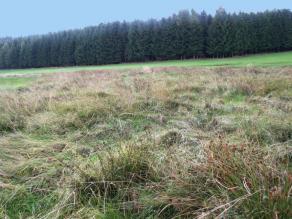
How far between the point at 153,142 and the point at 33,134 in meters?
2.43

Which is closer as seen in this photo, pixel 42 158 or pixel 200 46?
pixel 42 158

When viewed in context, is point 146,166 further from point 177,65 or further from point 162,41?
point 162,41

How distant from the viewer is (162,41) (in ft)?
201

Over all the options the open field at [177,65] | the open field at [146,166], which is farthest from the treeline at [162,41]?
the open field at [146,166]

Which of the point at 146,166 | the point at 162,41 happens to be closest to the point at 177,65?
the point at 162,41

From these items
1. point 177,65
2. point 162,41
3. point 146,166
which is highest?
point 162,41

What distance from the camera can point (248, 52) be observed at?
57.2 metres

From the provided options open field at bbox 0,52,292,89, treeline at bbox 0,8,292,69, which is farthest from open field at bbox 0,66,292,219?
treeline at bbox 0,8,292,69

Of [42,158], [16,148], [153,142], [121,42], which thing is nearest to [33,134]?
[16,148]

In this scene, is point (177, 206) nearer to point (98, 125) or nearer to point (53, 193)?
point (53, 193)

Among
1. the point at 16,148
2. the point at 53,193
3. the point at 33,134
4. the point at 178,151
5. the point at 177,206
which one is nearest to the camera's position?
the point at 177,206

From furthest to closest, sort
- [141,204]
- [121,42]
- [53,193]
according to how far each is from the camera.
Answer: [121,42], [53,193], [141,204]

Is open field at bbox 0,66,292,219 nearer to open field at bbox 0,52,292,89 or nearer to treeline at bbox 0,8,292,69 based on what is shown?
open field at bbox 0,52,292,89

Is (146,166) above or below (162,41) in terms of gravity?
below
